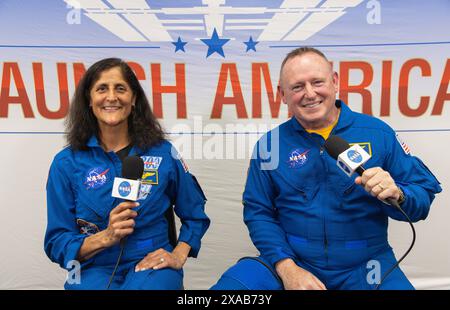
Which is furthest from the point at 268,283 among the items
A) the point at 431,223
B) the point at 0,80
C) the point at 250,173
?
the point at 0,80

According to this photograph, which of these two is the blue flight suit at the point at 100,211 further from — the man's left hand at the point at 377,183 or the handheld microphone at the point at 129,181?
the man's left hand at the point at 377,183

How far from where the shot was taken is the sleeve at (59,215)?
5.54ft

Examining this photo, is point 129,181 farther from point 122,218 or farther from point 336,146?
point 336,146

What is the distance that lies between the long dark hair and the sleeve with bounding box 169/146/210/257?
13 cm

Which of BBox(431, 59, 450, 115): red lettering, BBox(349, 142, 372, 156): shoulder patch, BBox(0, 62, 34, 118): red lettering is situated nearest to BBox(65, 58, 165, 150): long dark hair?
BBox(0, 62, 34, 118): red lettering

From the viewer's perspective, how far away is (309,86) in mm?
1609

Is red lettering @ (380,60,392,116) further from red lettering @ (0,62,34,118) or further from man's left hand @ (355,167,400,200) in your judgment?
red lettering @ (0,62,34,118)

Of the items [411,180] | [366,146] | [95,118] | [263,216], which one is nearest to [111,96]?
[95,118]

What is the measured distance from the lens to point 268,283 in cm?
153

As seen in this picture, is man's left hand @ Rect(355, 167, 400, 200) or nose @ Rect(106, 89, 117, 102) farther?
nose @ Rect(106, 89, 117, 102)

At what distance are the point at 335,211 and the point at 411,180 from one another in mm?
279

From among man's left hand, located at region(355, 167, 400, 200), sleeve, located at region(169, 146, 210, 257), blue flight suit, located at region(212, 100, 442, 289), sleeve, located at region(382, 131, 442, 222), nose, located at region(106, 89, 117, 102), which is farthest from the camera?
sleeve, located at region(169, 146, 210, 257)

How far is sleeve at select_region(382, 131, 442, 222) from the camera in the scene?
4.90 feet

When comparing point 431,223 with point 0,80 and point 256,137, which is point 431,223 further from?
point 0,80
